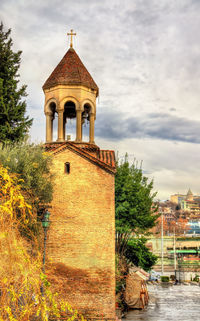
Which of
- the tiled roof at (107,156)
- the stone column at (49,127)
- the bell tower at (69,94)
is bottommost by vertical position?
the tiled roof at (107,156)

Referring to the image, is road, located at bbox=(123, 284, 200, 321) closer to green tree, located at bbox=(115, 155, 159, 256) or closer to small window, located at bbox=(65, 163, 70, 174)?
green tree, located at bbox=(115, 155, 159, 256)

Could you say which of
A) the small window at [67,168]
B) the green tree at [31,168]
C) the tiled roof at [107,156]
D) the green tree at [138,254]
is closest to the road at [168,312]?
the green tree at [138,254]

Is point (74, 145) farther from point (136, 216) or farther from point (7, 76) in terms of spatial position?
point (136, 216)

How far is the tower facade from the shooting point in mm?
17109

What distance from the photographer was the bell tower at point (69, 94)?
19.6m

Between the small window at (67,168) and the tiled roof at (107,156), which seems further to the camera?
the tiled roof at (107,156)

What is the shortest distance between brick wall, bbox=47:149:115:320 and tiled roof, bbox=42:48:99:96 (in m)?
4.20

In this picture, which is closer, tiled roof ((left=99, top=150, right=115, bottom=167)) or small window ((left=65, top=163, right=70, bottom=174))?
small window ((left=65, top=163, right=70, bottom=174))

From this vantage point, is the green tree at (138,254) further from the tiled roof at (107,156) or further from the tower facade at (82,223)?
the tower facade at (82,223)

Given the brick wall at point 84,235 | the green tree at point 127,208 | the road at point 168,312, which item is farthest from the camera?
the green tree at point 127,208

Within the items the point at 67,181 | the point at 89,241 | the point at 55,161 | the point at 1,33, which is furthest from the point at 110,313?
the point at 1,33

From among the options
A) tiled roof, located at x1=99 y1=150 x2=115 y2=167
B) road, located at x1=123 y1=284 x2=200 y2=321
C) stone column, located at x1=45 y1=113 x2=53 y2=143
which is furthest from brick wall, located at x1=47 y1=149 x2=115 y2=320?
road, located at x1=123 y1=284 x2=200 y2=321

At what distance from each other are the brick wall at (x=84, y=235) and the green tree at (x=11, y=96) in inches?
126

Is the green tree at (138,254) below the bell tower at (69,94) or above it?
below
